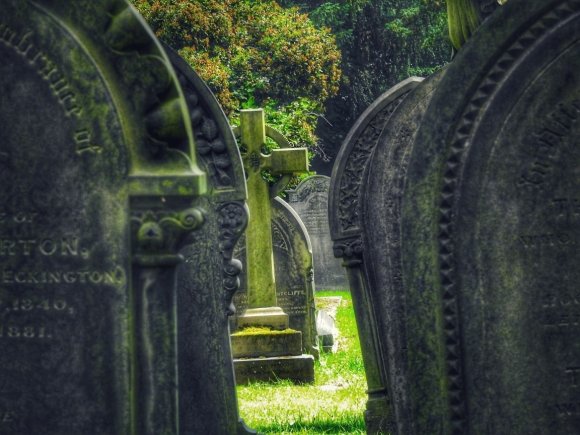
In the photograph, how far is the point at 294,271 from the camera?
50.8 feet

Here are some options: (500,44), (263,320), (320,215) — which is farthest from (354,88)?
(500,44)

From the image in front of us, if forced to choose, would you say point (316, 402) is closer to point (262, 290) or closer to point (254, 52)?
point (262, 290)

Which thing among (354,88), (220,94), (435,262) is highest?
(354,88)

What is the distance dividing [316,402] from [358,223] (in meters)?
2.93

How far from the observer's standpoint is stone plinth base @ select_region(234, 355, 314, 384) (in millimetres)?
12781

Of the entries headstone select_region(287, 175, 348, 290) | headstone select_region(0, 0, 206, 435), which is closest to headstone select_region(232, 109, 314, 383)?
headstone select_region(0, 0, 206, 435)

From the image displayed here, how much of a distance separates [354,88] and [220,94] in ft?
69.1

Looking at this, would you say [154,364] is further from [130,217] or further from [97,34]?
[97,34]

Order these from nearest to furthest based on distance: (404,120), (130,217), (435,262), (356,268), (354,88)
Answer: (130,217), (435,262), (404,120), (356,268), (354,88)

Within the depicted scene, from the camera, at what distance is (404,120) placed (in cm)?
805

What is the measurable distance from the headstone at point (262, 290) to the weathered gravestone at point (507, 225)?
727 centimetres

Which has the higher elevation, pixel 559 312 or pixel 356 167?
pixel 356 167

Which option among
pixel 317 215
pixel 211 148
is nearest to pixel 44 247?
pixel 211 148

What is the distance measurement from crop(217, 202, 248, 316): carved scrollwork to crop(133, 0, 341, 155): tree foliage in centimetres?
1464
